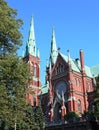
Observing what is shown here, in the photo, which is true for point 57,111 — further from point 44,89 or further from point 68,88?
point 44,89

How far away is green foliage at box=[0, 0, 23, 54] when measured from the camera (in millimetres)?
18828

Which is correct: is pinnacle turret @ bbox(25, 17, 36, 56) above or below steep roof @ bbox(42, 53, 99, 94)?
above

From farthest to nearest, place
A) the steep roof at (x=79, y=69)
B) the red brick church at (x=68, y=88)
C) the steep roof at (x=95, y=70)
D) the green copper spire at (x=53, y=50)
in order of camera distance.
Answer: the green copper spire at (x=53, y=50) → the steep roof at (x=95, y=70) → the steep roof at (x=79, y=69) → the red brick church at (x=68, y=88)

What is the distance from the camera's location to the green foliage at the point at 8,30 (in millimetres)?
18828

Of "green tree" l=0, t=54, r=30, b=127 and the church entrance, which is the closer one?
"green tree" l=0, t=54, r=30, b=127

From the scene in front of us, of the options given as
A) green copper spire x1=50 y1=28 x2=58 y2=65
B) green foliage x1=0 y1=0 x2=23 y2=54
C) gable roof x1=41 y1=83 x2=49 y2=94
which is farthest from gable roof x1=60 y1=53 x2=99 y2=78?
green foliage x1=0 y1=0 x2=23 y2=54

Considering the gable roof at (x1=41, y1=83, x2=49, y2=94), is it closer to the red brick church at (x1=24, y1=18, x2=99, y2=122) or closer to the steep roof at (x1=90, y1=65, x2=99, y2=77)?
the red brick church at (x1=24, y1=18, x2=99, y2=122)

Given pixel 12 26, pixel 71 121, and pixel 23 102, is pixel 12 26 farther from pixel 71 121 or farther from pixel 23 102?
pixel 71 121

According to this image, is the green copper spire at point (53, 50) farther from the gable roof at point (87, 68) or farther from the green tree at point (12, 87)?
the green tree at point (12, 87)

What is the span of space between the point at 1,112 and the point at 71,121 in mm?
22387

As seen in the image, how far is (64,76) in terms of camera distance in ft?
175

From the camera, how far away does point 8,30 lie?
19.2 meters

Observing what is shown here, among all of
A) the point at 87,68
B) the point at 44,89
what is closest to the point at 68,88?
the point at 87,68

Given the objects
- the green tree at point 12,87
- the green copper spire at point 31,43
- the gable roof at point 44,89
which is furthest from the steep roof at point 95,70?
the green tree at point 12,87
